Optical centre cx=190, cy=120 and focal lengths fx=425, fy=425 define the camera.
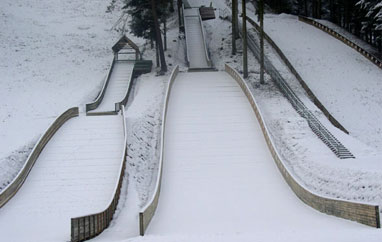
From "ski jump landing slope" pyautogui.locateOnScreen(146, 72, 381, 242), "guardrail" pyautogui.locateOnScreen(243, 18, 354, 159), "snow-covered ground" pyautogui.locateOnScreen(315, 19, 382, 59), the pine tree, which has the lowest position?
"ski jump landing slope" pyautogui.locateOnScreen(146, 72, 381, 242)

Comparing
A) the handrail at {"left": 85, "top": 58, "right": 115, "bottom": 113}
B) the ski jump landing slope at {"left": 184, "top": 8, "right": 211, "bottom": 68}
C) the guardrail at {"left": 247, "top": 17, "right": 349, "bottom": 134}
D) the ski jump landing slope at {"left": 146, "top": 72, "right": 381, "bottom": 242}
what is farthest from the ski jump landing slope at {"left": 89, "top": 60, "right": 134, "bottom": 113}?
the guardrail at {"left": 247, "top": 17, "right": 349, "bottom": 134}

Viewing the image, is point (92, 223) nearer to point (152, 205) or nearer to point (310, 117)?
point (152, 205)

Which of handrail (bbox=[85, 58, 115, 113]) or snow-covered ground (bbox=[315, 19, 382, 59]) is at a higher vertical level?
snow-covered ground (bbox=[315, 19, 382, 59])

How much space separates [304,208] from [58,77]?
78.5 ft

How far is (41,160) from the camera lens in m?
18.7

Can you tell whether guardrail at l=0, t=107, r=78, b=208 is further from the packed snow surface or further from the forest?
the forest

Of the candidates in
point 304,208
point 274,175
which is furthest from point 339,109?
Answer: point 304,208

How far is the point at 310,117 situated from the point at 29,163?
13937 millimetres

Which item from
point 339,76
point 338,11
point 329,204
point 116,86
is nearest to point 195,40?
point 116,86

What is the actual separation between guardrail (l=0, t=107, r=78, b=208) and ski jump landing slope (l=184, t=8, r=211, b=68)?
52.3 feet

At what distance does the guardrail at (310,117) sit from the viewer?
18203mm

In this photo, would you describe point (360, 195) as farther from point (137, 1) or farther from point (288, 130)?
point (137, 1)

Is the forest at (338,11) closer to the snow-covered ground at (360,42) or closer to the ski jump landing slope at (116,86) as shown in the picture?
the snow-covered ground at (360,42)

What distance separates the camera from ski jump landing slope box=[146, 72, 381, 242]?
1257 cm
